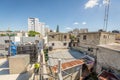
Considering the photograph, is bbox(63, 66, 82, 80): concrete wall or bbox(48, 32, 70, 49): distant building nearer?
bbox(63, 66, 82, 80): concrete wall

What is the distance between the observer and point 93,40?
17.7 metres

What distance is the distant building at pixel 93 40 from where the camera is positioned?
1646 cm

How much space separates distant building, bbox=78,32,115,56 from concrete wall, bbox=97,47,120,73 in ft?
12.4

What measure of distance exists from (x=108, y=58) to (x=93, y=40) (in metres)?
6.37

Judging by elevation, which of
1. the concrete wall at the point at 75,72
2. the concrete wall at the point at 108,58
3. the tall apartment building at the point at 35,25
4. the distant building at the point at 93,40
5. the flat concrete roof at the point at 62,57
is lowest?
the concrete wall at the point at 75,72

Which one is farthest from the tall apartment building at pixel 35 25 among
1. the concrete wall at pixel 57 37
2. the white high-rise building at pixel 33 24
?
the concrete wall at pixel 57 37

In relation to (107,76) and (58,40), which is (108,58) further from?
(58,40)

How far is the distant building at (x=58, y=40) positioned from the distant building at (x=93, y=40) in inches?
264

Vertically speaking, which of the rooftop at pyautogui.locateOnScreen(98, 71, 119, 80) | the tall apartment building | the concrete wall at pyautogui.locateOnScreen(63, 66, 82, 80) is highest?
the tall apartment building

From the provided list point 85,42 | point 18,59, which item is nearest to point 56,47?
point 85,42

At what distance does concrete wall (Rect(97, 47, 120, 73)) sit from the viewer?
10361 mm

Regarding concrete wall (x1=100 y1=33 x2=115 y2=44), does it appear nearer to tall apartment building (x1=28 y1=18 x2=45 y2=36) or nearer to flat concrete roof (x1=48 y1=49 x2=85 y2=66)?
flat concrete roof (x1=48 y1=49 x2=85 y2=66)

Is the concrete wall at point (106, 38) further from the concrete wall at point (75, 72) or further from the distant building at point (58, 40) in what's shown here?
the distant building at point (58, 40)

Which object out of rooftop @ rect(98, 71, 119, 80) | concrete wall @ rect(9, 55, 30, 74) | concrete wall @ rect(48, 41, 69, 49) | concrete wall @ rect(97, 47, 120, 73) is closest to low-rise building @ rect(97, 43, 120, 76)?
concrete wall @ rect(97, 47, 120, 73)
